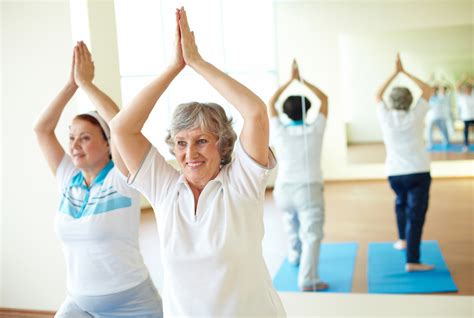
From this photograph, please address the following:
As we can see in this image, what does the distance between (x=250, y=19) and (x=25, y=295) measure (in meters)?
2.17

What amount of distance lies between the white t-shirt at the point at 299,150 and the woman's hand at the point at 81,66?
4.28ft

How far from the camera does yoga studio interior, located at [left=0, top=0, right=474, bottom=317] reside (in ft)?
9.53

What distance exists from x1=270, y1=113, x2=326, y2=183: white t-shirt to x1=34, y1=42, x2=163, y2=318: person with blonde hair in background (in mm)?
1257

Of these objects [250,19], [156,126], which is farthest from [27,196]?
[250,19]

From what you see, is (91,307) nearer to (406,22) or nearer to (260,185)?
(260,185)

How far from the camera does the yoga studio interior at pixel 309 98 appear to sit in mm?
2904

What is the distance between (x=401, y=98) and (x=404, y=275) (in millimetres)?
1006

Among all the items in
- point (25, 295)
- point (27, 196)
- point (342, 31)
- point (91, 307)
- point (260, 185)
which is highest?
point (342, 31)

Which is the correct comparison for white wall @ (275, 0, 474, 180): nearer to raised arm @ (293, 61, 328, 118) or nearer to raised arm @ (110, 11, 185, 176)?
raised arm @ (293, 61, 328, 118)

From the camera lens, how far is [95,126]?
6.97 feet

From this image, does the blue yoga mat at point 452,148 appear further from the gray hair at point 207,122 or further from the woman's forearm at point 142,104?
the woman's forearm at point 142,104

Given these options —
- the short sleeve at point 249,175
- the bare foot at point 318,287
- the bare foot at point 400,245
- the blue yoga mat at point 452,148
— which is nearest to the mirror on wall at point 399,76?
the blue yoga mat at point 452,148

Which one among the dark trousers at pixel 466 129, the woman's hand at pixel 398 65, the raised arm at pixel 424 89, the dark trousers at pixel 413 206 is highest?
the woman's hand at pixel 398 65

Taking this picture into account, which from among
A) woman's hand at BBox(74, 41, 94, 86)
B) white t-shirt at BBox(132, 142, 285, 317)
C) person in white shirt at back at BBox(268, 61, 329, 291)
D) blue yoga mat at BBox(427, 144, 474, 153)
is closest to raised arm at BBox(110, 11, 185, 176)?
white t-shirt at BBox(132, 142, 285, 317)
